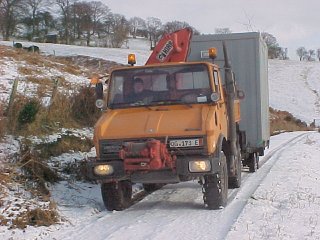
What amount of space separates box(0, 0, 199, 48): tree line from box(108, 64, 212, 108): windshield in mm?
61756

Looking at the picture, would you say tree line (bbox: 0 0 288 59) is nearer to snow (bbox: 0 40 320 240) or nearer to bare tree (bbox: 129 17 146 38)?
bare tree (bbox: 129 17 146 38)

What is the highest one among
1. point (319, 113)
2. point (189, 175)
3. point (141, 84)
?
point (141, 84)

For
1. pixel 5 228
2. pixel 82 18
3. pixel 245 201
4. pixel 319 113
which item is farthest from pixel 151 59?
pixel 82 18

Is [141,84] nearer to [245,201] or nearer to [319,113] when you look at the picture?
[245,201]

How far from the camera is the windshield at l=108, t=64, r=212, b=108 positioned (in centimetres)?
946

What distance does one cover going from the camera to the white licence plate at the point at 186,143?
28.3 feet

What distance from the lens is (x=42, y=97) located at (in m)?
15.6

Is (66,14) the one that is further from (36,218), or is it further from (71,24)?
(36,218)

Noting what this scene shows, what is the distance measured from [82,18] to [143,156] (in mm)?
80018

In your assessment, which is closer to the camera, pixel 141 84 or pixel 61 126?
pixel 141 84

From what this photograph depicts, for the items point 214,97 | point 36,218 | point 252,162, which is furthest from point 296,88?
point 36,218

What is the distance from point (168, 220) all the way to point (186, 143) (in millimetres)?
1162

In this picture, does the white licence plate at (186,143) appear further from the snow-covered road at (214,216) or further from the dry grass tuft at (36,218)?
the dry grass tuft at (36,218)

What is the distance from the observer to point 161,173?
28.6 ft
